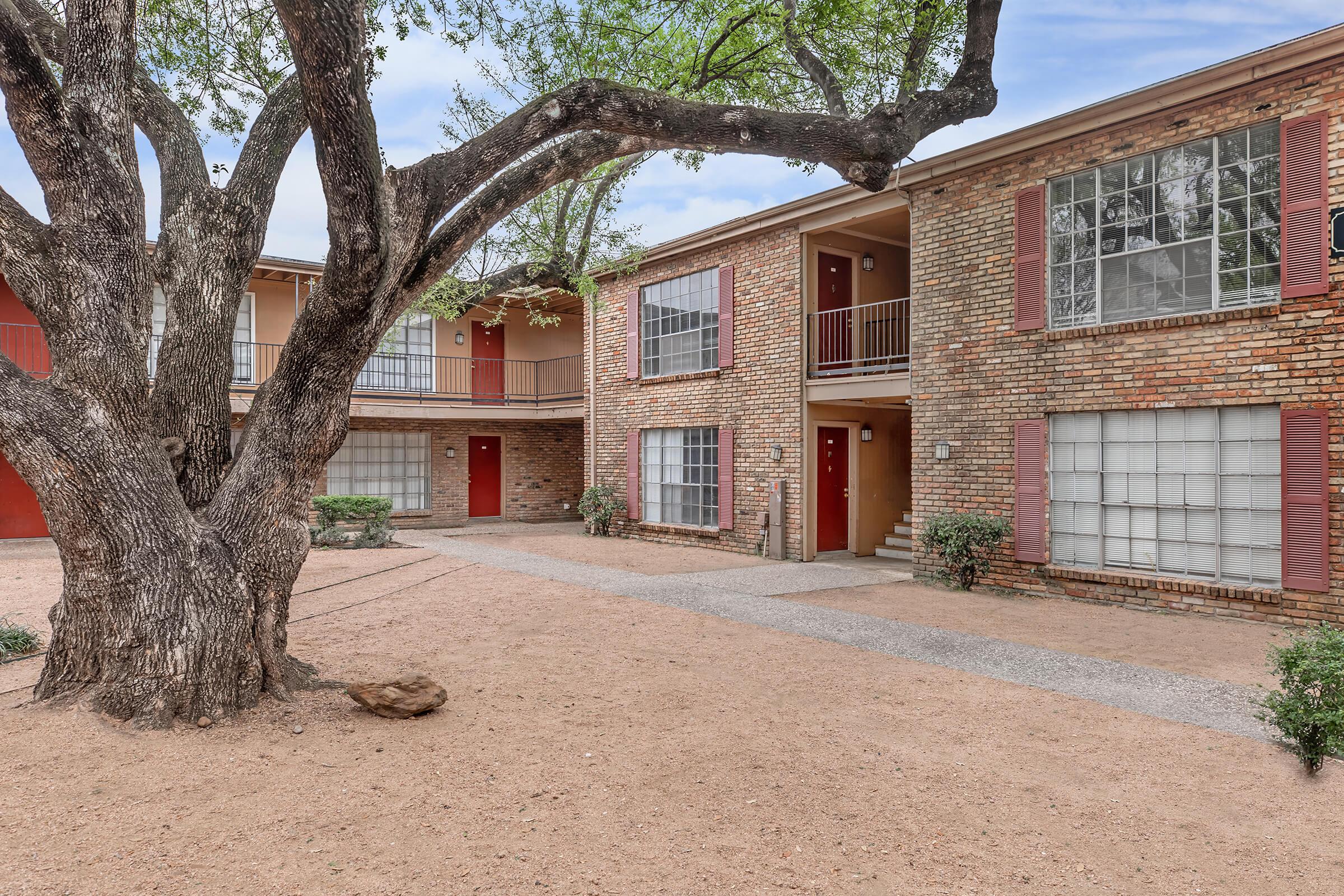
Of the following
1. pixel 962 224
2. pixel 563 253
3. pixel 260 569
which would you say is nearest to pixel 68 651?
pixel 260 569

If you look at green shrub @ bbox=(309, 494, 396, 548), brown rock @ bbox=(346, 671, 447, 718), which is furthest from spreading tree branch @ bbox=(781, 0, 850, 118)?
green shrub @ bbox=(309, 494, 396, 548)

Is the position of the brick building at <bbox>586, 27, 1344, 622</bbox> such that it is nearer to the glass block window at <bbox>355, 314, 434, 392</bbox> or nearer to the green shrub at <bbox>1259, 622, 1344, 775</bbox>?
the green shrub at <bbox>1259, 622, 1344, 775</bbox>

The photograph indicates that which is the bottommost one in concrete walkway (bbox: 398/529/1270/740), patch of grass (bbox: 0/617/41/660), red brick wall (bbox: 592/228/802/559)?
concrete walkway (bbox: 398/529/1270/740)

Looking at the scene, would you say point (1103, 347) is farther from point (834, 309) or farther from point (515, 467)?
point (515, 467)

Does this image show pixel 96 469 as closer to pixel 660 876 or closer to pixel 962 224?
pixel 660 876

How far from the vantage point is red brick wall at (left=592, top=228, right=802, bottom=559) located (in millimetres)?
12344

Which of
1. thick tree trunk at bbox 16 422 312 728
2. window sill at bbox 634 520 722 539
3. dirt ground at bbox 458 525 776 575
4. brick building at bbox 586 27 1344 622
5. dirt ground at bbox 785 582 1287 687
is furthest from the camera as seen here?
window sill at bbox 634 520 722 539

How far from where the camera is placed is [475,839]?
10.5 feet

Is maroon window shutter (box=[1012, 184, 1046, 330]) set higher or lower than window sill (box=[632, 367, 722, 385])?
higher

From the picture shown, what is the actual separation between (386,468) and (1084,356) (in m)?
14.6

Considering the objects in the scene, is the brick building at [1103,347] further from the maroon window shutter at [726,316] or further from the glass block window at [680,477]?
the glass block window at [680,477]

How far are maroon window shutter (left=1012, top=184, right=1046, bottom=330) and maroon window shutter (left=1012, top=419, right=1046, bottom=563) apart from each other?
121 cm

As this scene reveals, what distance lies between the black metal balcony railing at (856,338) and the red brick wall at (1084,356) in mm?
2083

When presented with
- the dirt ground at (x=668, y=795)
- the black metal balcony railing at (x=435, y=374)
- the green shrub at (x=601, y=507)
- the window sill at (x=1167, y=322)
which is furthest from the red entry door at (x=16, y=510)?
the window sill at (x=1167, y=322)
